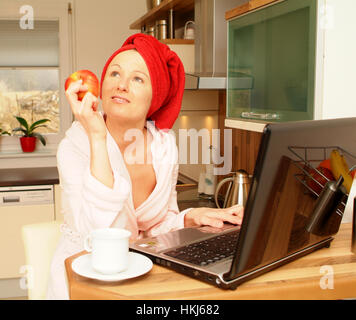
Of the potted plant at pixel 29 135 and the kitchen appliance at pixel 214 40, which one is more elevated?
the kitchen appliance at pixel 214 40

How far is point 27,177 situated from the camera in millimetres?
3234

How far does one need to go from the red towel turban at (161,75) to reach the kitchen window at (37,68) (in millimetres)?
2954

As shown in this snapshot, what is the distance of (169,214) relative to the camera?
5.03ft

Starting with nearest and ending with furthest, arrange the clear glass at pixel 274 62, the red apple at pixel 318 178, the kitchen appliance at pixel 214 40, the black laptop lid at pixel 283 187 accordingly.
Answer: the black laptop lid at pixel 283 187 → the red apple at pixel 318 178 → the clear glass at pixel 274 62 → the kitchen appliance at pixel 214 40

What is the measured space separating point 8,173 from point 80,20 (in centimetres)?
161

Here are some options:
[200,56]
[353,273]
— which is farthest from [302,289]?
[200,56]

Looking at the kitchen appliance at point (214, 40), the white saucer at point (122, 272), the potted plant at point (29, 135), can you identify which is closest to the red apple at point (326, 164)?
the white saucer at point (122, 272)

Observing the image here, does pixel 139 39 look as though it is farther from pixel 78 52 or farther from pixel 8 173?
pixel 78 52

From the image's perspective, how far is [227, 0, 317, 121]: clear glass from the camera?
1.49 m

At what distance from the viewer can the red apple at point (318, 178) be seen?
32.8 inches

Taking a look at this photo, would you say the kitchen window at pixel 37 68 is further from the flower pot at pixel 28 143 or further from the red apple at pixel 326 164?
the red apple at pixel 326 164

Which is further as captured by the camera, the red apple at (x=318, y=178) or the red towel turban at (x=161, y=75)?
the red towel turban at (x=161, y=75)

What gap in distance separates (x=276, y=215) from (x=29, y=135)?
379cm

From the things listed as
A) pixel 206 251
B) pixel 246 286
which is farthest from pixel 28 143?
pixel 246 286
